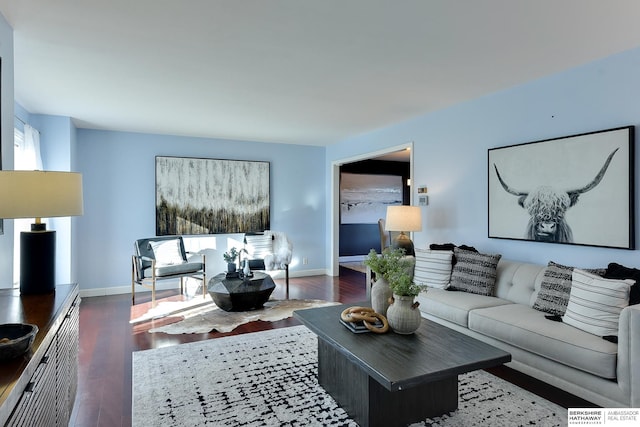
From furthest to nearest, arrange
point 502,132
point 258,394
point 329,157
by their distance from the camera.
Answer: point 329,157
point 502,132
point 258,394

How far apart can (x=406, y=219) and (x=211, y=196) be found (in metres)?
3.38

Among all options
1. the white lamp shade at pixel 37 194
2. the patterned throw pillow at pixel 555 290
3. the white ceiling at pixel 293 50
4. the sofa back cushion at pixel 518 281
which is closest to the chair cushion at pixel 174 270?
the white ceiling at pixel 293 50

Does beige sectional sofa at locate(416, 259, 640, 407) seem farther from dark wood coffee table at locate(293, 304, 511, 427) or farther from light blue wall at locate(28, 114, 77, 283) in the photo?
light blue wall at locate(28, 114, 77, 283)

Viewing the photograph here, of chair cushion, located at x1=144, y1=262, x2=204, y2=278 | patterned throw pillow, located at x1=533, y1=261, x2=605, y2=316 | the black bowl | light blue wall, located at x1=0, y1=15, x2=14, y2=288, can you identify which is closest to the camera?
the black bowl

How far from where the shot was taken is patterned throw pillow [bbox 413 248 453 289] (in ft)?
12.6

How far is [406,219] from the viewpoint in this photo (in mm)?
4422

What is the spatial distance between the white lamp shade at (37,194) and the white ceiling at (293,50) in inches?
40.8

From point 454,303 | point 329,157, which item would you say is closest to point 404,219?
point 454,303

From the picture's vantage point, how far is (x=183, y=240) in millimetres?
6016

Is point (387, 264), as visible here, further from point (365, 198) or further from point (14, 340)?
point (365, 198)

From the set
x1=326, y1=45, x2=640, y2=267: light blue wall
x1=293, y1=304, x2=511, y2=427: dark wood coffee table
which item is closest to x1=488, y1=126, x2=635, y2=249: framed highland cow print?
x1=326, y1=45, x2=640, y2=267: light blue wall

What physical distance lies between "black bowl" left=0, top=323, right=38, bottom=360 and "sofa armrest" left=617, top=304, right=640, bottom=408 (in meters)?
2.91

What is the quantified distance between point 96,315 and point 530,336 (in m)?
4.59

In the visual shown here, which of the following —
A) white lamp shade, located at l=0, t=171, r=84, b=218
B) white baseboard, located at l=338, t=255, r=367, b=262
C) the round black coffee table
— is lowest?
white baseboard, located at l=338, t=255, r=367, b=262
